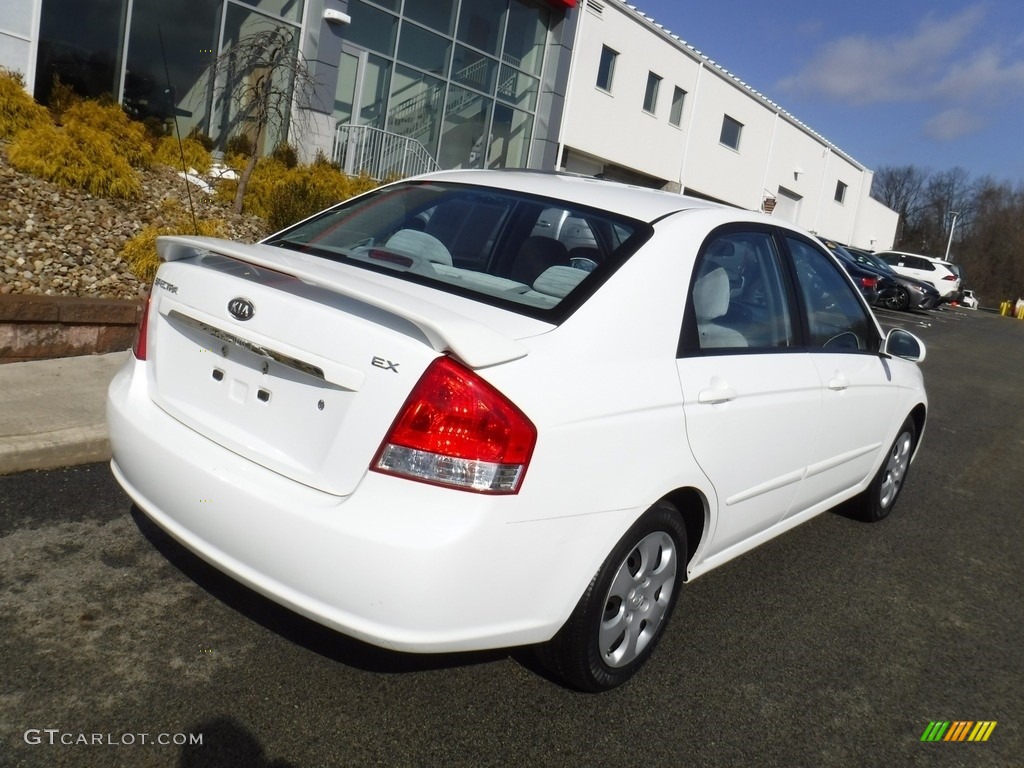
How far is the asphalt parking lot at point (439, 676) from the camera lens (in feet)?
8.91

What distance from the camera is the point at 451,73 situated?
18844 millimetres

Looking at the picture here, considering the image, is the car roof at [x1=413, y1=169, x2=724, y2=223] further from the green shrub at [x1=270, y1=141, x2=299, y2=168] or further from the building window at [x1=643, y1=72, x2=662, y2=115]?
the building window at [x1=643, y1=72, x2=662, y2=115]

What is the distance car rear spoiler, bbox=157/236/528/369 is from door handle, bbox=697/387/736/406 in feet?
2.78

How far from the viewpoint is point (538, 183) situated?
12.7 ft

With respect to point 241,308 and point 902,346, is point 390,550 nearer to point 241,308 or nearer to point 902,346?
point 241,308

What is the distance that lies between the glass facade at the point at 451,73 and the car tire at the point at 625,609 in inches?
563

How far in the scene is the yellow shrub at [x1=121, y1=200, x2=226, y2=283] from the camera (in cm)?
754

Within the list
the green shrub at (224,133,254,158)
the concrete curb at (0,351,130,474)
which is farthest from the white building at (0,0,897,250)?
the concrete curb at (0,351,130,474)

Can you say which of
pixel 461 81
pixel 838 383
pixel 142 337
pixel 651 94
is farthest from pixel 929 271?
pixel 142 337

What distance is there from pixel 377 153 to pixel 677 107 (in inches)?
544

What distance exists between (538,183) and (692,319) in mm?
989

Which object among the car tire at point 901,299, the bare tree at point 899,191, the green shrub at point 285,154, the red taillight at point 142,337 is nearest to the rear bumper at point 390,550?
the red taillight at point 142,337

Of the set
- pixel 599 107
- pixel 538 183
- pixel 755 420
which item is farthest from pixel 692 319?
pixel 599 107

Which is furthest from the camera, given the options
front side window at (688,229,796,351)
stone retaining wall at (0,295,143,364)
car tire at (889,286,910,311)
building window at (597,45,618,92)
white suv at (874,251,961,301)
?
white suv at (874,251,961,301)
